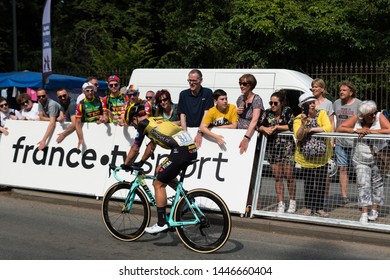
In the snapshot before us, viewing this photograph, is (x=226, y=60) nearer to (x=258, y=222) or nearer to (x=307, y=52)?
(x=307, y=52)

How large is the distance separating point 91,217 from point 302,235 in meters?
3.29

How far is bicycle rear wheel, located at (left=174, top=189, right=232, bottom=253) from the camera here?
6754 mm

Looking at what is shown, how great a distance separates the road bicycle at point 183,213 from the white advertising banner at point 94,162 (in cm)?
169

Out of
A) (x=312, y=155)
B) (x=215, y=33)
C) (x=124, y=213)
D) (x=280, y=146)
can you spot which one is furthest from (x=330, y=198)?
(x=215, y=33)

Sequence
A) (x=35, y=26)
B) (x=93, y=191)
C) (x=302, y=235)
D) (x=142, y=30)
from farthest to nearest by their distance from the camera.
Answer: (x=35, y=26) < (x=142, y=30) < (x=93, y=191) < (x=302, y=235)

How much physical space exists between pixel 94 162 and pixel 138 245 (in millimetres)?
3151

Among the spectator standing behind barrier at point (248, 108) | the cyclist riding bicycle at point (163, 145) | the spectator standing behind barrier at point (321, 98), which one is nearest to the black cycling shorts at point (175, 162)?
the cyclist riding bicycle at point (163, 145)

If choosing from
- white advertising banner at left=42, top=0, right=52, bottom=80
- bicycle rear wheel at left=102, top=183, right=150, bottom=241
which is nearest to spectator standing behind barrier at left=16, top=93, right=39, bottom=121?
white advertising banner at left=42, top=0, right=52, bottom=80

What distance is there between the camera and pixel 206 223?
6.84 meters

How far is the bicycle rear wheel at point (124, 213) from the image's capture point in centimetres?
737

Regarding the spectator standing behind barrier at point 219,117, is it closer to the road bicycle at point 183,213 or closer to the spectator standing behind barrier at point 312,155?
the spectator standing behind barrier at point 312,155

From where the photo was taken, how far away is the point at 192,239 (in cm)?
699

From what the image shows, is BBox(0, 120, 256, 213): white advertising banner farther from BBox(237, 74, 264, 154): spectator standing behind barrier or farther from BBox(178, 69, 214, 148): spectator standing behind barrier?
BBox(178, 69, 214, 148): spectator standing behind barrier

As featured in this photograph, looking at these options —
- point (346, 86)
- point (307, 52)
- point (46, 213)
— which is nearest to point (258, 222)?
point (346, 86)
